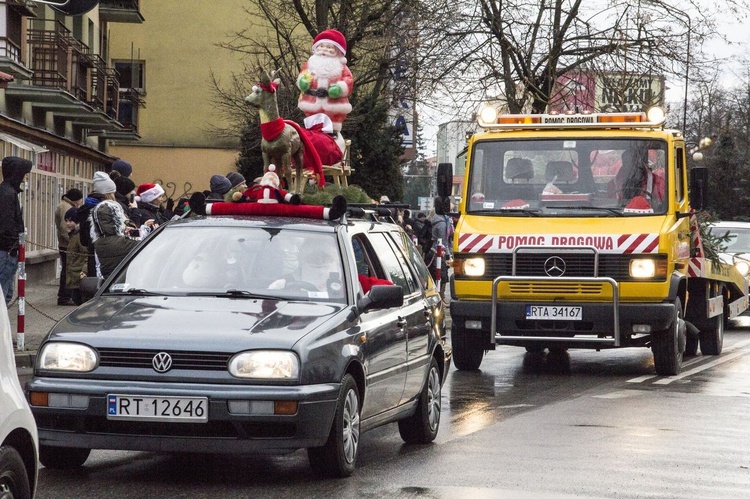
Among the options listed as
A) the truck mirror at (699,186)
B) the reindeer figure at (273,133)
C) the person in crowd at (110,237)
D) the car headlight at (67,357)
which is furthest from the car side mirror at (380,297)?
the truck mirror at (699,186)

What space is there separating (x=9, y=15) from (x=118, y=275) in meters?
18.4

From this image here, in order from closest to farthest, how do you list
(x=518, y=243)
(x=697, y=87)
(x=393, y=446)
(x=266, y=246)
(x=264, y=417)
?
1. (x=264, y=417)
2. (x=266, y=246)
3. (x=393, y=446)
4. (x=518, y=243)
5. (x=697, y=87)

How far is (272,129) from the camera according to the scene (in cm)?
1420

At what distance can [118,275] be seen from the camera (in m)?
8.66

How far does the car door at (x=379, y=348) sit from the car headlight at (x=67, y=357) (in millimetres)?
1567

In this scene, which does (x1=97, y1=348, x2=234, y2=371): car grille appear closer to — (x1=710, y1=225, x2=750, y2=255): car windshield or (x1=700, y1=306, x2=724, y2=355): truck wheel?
(x1=700, y1=306, x2=724, y2=355): truck wheel

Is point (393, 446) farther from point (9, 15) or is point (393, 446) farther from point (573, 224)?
point (9, 15)

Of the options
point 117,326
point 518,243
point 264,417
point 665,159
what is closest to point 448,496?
point 264,417

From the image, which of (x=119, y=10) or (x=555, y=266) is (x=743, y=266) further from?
(x=119, y=10)

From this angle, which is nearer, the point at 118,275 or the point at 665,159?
the point at 118,275

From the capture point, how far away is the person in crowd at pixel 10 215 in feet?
46.6

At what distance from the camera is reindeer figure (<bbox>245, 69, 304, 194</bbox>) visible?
14.1 m

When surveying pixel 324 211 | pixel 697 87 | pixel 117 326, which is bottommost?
pixel 117 326

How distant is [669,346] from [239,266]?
763 centimetres
